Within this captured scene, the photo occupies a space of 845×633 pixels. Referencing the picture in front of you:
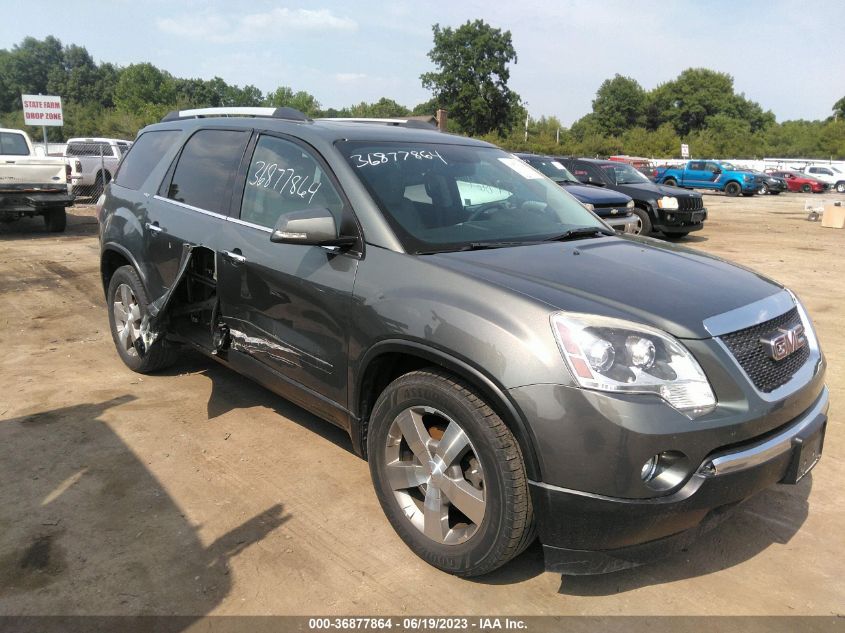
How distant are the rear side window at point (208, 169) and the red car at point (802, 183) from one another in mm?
37875

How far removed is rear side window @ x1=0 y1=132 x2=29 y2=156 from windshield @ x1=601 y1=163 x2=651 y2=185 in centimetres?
1193

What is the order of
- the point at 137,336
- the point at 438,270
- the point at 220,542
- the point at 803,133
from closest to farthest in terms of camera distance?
the point at 438,270
the point at 220,542
the point at 137,336
the point at 803,133

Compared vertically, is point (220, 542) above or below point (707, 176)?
below

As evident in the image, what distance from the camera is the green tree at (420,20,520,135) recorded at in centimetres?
7819

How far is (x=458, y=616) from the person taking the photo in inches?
96.1

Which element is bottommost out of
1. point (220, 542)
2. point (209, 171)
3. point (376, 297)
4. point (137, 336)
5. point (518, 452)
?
point (220, 542)

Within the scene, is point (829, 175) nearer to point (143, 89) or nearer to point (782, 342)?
point (782, 342)

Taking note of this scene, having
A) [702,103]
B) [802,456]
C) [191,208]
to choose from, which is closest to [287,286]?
[191,208]

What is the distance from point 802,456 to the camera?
8.11 ft

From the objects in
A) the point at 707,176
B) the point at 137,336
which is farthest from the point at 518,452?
the point at 707,176

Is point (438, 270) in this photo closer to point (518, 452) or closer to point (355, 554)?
point (518, 452)

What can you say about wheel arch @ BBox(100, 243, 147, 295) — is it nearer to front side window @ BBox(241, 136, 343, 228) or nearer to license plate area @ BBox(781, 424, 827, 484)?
front side window @ BBox(241, 136, 343, 228)

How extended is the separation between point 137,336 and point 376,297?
8.85ft

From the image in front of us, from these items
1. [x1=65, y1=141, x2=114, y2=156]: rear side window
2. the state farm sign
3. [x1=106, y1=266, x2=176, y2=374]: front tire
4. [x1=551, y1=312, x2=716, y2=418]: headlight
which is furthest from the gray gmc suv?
the state farm sign
